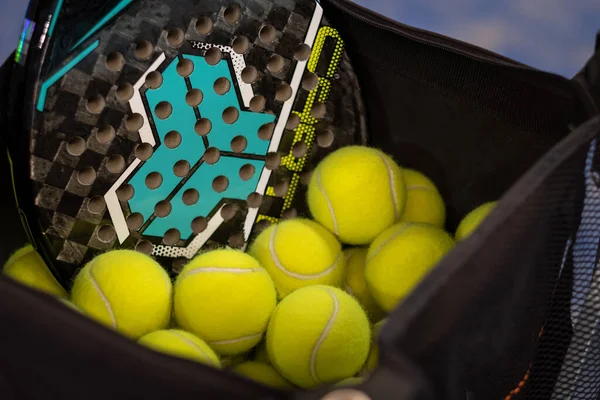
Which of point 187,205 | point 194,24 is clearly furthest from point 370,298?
point 194,24

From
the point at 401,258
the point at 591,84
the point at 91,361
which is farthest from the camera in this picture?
the point at 401,258

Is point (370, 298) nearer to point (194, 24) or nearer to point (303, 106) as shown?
point (303, 106)

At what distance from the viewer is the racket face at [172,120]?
2.40ft

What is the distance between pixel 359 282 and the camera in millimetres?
889

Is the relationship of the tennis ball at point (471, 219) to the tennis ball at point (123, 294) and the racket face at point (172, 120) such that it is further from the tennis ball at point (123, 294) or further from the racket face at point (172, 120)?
the tennis ball at point (123, 294)

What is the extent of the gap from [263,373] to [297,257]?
14cm

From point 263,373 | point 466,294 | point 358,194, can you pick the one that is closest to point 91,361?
point 466,294

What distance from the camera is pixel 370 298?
34.3 inches

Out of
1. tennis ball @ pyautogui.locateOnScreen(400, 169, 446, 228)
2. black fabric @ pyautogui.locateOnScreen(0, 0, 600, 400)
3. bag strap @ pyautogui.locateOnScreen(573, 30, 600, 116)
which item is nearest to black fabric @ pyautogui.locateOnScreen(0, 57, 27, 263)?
black fabric @ pyautogui.locateOnScreen(0, 0, 600, 400)

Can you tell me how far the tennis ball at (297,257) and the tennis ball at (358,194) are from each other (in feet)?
0.09

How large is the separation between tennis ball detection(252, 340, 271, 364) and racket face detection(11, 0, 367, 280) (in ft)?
0.45

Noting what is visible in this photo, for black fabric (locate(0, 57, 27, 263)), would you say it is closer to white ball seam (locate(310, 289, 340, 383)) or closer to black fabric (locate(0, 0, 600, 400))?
black fabric (locate(0, 0, 600, 400))

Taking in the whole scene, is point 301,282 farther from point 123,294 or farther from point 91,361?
point 91,361

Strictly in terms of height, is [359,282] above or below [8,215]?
below
